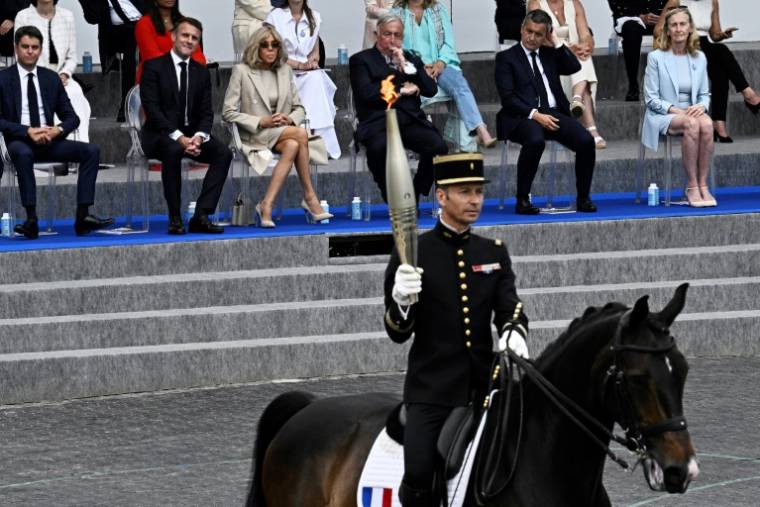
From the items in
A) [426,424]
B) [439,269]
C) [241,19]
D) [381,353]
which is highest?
[241,19]

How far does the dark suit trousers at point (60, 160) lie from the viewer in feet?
42.6

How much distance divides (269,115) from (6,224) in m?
2.29

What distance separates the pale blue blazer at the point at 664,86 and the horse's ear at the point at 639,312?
29.8ft

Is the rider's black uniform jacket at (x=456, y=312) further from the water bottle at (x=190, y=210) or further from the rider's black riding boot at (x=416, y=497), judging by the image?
the water bottle at (x=190, y=210)

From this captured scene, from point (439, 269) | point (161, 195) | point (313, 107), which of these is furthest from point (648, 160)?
point (439, 269)

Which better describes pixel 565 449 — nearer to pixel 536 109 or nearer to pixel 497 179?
pixel 536 109

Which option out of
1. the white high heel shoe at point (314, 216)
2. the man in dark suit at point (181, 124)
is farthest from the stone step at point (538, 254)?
the white high heel shoe at point (314, 216)

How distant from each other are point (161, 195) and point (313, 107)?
156 centimetres

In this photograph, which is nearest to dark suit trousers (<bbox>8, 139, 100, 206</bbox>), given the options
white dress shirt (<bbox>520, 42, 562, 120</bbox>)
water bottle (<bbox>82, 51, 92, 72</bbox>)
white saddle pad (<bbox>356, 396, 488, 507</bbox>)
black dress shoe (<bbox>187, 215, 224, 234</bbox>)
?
black dress shoe (<bbox>187, 215, 224, 234</bbox>)

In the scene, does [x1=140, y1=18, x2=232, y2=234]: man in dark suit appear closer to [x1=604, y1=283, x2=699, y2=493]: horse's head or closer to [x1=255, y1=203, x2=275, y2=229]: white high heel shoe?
[x1=255, y1=203, x2=275, y2=229]: white high heel shoe

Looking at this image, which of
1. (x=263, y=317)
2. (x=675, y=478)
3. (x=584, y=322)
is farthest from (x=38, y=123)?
(x=675, y=478)

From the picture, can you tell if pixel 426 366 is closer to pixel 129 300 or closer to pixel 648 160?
pixel 129 300

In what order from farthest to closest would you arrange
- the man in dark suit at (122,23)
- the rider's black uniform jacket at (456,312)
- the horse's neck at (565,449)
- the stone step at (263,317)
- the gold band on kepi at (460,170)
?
1. the man in dark suit at (122,23)
2. the stone step at (263,317)
3. the rider's black uniform jacket at (456,312)
4. the gold band on kepi at (460,170)
5. the horse's neck at (565,449)

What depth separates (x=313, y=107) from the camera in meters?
14.6
